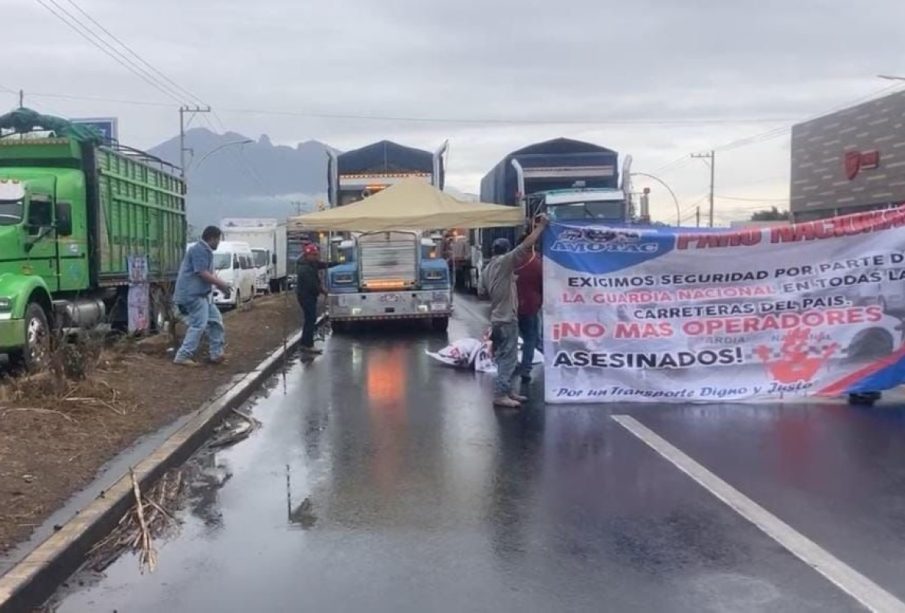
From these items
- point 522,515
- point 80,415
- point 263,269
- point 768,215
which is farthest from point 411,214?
point 768,215

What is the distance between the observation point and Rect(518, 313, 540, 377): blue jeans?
39.4ft

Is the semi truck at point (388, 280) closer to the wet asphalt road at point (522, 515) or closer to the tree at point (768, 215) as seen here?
the wet asphalt road at point (522, 515)

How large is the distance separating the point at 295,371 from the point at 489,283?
452 cm

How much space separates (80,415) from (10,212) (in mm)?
6031

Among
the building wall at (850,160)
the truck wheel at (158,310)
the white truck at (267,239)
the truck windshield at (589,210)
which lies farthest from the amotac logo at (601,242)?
the white truck at (267,239)

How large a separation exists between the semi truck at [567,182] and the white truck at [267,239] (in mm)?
13859

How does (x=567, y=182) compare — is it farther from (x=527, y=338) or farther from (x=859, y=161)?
(x=527, y=338)

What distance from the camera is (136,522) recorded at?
6.57 meters

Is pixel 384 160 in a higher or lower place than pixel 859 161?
lower

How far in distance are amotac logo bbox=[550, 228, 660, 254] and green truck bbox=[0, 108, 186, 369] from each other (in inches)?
239

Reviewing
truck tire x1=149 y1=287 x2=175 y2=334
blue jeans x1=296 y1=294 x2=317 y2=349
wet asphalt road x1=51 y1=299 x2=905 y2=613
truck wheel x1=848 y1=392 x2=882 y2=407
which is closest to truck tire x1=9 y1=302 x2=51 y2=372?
wet asphalt road x1=51 y1=299 x2=905 y2=613

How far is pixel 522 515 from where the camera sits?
6652 mm

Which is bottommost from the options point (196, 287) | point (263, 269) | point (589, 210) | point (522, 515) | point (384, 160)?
point (522, 515)

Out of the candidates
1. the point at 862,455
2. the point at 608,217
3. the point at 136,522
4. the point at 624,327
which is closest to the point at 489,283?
the point at 624,327
